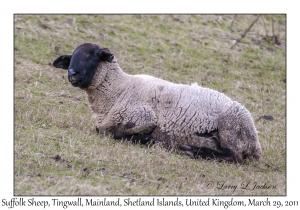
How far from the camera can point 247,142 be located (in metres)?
9.34

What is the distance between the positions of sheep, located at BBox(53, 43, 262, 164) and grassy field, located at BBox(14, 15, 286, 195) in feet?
1.19

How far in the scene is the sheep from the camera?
9289 mm

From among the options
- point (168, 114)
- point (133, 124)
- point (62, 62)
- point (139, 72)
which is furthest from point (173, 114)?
point (139, 72)

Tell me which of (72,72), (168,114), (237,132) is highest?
(72,72)

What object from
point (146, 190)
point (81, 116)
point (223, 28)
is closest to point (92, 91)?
point (81, 116)

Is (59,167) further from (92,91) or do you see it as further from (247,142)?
(247,142)

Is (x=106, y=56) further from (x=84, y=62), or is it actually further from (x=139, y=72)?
(x=139, y=72)

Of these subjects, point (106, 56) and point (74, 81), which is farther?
point (106, 56)

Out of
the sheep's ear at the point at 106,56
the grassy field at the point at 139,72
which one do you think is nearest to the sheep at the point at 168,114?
the sheep's ear at the point at 106,56

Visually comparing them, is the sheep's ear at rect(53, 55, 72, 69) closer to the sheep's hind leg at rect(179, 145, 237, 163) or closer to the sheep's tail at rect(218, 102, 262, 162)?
the sheep's hind leg at rect(179, 145, 237, 163)

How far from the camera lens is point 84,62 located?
948 cm

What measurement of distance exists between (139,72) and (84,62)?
551cm

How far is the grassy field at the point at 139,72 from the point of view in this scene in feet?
24.0

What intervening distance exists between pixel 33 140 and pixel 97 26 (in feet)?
31.1
